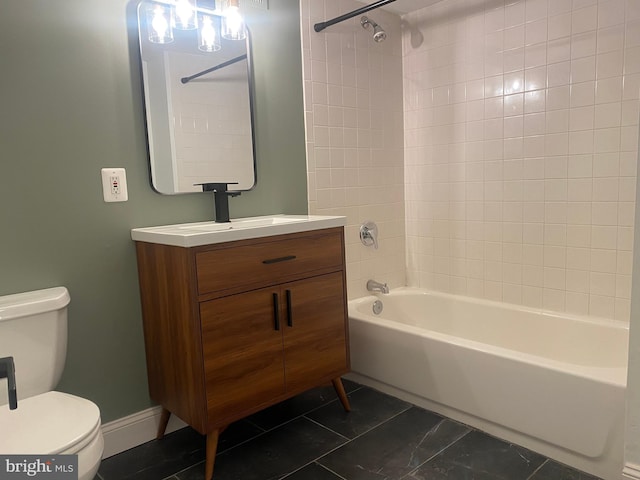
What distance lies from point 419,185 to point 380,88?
62 cm

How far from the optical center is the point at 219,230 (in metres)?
1.77

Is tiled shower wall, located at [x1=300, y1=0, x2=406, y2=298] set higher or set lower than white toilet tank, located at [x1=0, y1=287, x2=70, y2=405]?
higher

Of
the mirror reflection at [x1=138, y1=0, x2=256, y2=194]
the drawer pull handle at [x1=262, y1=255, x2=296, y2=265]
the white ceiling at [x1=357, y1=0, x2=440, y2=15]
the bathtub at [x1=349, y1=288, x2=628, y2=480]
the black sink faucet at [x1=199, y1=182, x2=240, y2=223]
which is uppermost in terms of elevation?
the white ceiling at [x1=357, y1=0, x2=440, y2=15]

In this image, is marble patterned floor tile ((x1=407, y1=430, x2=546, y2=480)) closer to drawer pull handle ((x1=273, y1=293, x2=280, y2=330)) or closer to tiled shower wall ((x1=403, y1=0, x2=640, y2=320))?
drawer pull handle ((x1=273, y1=293, x2=280, y2=330))

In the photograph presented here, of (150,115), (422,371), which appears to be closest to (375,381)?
(422,371)

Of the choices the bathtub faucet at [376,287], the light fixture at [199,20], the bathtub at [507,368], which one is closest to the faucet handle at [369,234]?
the bathtub faucet at [376,287]

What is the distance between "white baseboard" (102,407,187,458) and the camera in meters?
1.94

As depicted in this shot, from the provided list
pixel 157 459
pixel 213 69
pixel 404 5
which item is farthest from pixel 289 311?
pixel 404 5

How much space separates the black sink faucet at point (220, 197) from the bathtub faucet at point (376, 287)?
3.54 ft

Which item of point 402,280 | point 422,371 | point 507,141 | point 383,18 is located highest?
point 383,18

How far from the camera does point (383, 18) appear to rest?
2.82 m

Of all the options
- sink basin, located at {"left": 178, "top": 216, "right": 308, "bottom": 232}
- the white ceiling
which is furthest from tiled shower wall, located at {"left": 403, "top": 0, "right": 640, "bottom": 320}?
sink basin, located at {"left": 178, "top": 216, "right": 308, "bottom": 232}

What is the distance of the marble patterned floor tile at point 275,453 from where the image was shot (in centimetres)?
180

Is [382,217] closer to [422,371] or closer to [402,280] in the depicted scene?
[402,280]
